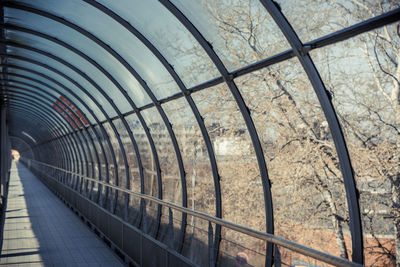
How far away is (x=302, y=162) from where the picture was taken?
8195mm

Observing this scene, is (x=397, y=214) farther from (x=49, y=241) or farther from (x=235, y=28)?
(x=49, y=241)

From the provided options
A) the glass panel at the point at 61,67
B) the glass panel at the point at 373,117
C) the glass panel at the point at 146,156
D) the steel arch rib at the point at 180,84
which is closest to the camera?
the glass panel at the point at 373,117

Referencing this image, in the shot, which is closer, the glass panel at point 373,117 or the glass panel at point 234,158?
the glass panel at point 373,117

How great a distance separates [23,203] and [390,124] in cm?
1347

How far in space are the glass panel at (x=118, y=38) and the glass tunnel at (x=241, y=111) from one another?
3 cm

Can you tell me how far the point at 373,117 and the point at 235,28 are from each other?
2.44 metres

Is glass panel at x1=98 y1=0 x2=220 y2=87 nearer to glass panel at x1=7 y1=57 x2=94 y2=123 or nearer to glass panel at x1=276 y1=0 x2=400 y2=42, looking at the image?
glass panel at x1=276 y1=0 x2=400 y2=42

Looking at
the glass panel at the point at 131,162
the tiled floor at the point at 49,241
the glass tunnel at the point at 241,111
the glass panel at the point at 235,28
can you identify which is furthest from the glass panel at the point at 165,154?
the glass panel at the point at 235,28

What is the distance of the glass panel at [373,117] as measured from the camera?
5.21 metres

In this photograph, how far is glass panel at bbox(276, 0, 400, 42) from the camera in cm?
403

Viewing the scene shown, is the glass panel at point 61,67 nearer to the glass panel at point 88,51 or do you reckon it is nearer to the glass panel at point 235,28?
the glass panel at point 88,51

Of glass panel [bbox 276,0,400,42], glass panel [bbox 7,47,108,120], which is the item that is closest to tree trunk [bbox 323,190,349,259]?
glass panel [bbox 276,0,400,42]

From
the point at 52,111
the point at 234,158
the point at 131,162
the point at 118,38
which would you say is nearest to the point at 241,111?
the point at 118,38

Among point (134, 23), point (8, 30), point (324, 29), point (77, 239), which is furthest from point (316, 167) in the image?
point (8, 30)
